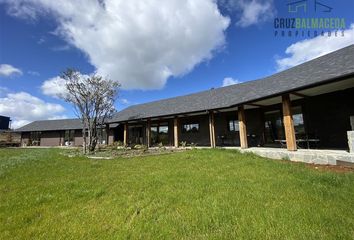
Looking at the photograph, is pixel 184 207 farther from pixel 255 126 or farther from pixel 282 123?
pixel 255 126

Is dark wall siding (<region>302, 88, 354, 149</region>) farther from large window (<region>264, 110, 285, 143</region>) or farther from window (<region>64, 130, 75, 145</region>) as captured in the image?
window (<region>64, 130, 75, 145</region>)

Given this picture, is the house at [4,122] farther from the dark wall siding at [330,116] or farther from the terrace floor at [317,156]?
the dark wall siding at [330,116]

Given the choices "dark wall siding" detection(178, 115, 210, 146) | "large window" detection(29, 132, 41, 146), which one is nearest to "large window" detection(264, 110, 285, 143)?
"dark wall siding" detection(178, 115, 210, 146)

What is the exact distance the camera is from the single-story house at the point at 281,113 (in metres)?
9.48

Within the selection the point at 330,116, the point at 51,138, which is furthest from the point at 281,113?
the point at 51,138

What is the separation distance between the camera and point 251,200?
4250 mm

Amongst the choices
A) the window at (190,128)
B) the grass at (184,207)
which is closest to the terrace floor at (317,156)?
the grass at (184,207)

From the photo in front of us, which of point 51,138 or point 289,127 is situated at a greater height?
point 51,138

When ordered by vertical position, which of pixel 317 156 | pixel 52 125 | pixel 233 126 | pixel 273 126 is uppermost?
pixel 52 125

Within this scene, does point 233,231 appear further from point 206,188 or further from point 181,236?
point 206,188

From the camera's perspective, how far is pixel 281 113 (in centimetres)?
1340

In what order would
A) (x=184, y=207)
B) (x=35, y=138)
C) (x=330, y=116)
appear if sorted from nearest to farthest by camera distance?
1. (x=184, y=207)
2. (x=330, y=116)
3. (x=35, y=138)

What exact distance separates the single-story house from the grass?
453cm

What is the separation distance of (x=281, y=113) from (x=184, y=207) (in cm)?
1166
